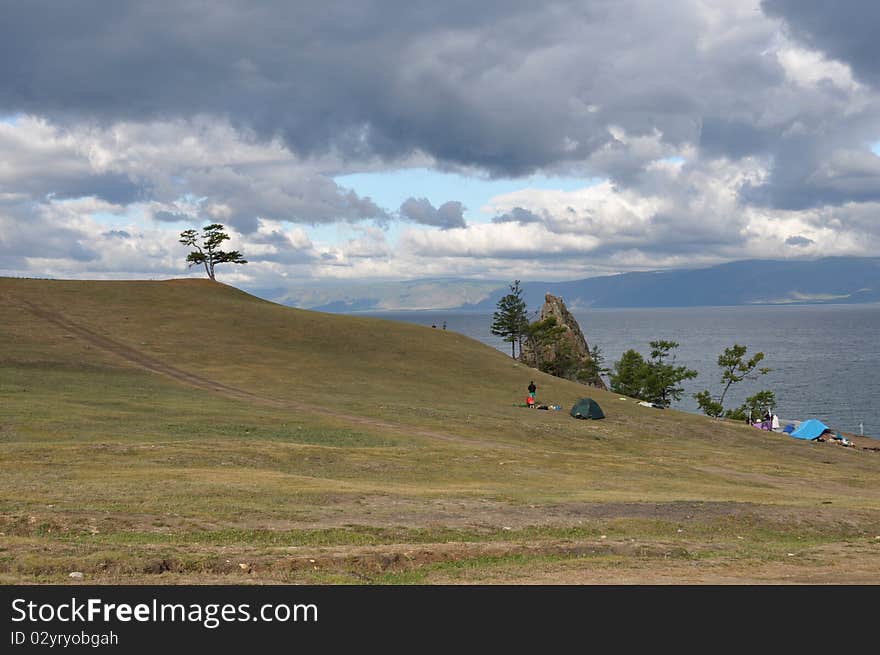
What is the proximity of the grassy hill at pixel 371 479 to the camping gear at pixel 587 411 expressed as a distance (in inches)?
52.7

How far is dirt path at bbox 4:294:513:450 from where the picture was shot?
148 feet

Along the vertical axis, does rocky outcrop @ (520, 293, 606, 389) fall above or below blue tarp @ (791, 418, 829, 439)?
above

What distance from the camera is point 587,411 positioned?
59.5m

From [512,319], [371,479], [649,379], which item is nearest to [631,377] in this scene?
[649,379]

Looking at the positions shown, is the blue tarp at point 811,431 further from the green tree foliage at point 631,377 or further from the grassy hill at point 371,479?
the green tree foliage at point 631,377

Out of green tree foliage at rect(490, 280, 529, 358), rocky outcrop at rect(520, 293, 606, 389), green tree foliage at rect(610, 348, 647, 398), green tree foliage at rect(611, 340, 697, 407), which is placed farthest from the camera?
green tree foliage at rect(490, 280, 529, 358)

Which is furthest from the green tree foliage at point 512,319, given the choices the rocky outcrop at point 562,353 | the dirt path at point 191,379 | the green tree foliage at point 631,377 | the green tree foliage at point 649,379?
the dirt path at point 191,379

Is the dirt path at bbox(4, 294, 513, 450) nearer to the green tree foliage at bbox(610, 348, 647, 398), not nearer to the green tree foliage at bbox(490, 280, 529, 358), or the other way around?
the green tree foliage at bbox(610, 348, 647, 398)

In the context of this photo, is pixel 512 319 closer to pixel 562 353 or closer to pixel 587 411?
pixel 562 353

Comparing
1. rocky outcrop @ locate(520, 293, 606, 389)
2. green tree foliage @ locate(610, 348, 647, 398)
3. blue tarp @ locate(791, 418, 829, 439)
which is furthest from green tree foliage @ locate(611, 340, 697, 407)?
blue tarp @ locate(791, 418, 829, 439)

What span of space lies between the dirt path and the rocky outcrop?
233ft

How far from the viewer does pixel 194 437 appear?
37250 mm

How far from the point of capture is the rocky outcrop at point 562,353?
12319cm
